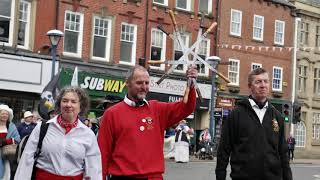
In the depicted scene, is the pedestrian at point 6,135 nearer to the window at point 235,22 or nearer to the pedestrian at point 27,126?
the pedestrian at point 27,126

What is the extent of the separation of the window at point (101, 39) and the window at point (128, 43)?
0.99 meters

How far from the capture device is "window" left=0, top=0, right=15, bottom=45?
27.4 m

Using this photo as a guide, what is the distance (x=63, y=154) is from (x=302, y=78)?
Result: 129ft

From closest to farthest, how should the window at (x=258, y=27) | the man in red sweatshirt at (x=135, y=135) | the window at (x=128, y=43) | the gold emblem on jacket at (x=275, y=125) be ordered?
the man in red sweatshirt at (x=135, y=135) < the gold emblem on jacket at (x=275, y=125) < the window at (x=128, y=43) < the window at (x=258, y=27)

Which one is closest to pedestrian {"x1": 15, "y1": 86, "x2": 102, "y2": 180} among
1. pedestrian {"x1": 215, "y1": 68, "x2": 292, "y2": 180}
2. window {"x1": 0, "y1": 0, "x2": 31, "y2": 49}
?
pedestrian {"x1": 215, "y1": 68, "x2": 292, "y2": 180}

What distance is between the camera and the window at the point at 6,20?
2744cm

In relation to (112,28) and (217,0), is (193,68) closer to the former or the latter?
(112,28)

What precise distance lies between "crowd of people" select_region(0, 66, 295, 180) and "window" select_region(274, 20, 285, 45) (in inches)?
1388

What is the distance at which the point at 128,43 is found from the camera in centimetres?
3272

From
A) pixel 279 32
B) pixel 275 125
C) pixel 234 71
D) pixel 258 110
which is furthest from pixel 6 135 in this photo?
pixel 279 32

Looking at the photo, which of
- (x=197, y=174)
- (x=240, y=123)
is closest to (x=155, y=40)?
(x=197, y=174)

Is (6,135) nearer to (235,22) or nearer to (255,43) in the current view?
(235,22)

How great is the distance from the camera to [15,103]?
28.2 m

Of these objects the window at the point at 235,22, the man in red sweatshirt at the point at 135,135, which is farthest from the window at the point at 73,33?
the man in red sweatshirt at the point at 135,135
